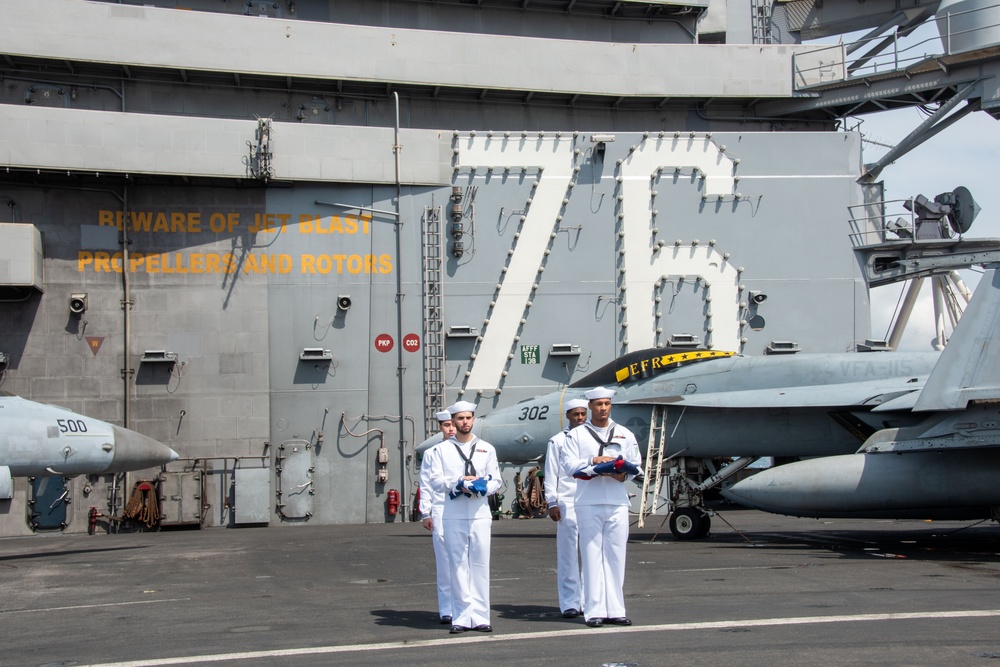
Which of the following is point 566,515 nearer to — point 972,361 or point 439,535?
point 439,535

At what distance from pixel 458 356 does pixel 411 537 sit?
6342mm

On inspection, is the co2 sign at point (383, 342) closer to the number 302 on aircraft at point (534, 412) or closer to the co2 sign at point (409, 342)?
the co2 sign at point (409, 342)

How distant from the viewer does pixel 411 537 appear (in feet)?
60.8

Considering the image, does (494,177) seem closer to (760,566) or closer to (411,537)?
(411,537)

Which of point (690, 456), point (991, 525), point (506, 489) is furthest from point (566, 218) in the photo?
point (991, 525)

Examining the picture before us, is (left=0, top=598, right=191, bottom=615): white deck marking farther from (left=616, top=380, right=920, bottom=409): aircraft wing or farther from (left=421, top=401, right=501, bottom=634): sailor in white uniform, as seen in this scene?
(left=616, top=380, right=920, bottom=409): aircraft wing

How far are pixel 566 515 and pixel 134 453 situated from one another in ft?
36.0

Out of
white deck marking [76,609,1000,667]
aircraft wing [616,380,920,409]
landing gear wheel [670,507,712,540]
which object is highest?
aircraft wing [616,380,920,409]

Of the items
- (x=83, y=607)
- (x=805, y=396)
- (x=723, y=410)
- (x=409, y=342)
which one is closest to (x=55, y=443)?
(x=83, y=607)

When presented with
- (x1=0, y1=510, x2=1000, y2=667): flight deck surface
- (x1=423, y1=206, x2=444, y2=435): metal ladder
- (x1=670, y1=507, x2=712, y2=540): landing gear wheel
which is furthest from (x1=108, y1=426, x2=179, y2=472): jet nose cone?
(x1=670, y1=507, x2=712, y2=540): landing gear wheel

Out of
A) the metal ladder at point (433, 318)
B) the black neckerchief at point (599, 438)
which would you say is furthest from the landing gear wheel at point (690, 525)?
the black neckerchief at point (599, 438)

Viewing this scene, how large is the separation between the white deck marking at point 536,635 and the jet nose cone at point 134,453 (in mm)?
10235

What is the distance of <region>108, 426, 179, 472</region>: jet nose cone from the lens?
55.5 feet

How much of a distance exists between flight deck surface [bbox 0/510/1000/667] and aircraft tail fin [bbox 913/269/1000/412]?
86.7 inches
